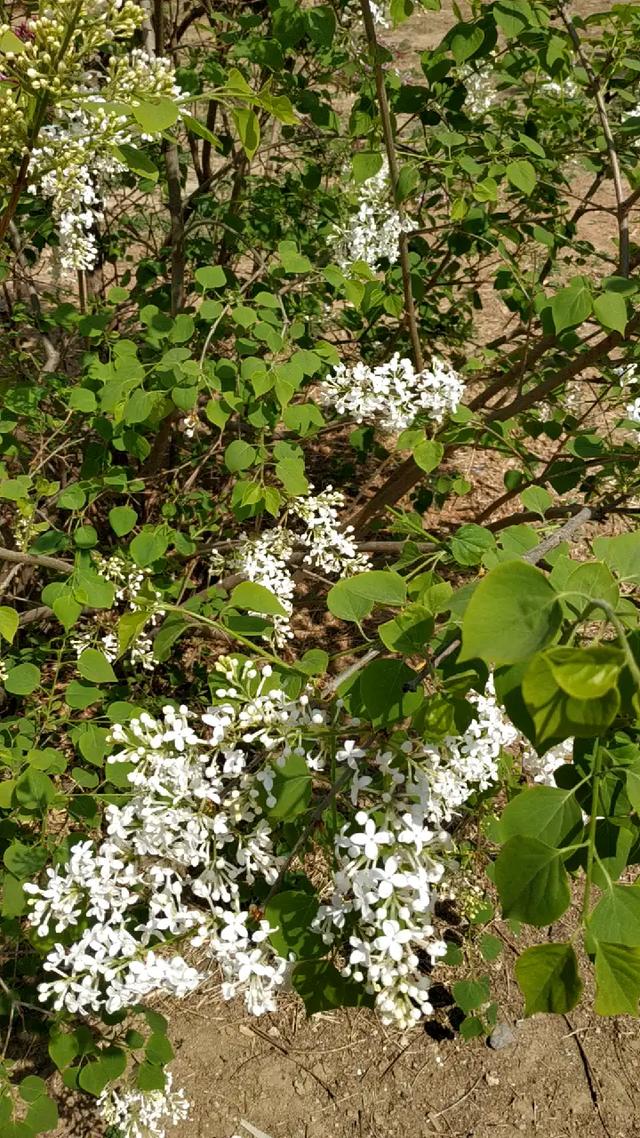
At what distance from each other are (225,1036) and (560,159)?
294 centimetres

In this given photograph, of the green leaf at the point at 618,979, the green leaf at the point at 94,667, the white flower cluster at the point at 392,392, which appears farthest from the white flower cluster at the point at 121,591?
the green leaf at the point at 618,979

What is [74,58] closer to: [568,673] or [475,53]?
[568,673]

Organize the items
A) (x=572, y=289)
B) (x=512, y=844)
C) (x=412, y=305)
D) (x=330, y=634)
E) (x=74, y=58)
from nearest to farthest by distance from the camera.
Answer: (x=512, y=844) → (x=74, y=58) → (x=572, y=289) → (x=412, y=305) → (x=330, y=634)

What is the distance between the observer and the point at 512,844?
1023 millimetres

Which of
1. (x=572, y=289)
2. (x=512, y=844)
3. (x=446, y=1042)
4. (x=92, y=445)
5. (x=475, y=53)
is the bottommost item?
(x=446, y=1042)

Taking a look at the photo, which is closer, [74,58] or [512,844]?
[512,844]

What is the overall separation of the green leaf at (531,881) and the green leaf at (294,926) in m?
0.38

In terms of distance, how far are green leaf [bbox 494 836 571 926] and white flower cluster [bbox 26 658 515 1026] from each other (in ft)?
0.63

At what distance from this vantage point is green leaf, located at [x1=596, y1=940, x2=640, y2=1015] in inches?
39.4

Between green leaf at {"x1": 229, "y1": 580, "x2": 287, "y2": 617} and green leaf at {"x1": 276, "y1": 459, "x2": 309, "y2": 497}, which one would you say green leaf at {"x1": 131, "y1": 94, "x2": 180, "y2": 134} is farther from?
green leaf at {"x1": 276, "y1": 459, "x2": 309, "y2": 497}

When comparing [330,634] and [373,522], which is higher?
[373,522]

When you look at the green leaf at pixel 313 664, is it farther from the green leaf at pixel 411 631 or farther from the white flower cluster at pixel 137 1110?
the white flower cluster at pixel 137 1110

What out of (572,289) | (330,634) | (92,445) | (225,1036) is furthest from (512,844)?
(330,634)

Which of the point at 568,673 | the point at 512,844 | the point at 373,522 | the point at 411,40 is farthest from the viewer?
the point at 411,40
